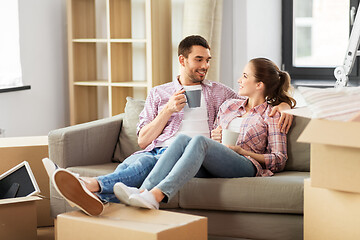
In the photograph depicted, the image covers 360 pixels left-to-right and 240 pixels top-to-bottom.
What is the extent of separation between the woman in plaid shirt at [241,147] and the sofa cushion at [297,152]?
106 mm

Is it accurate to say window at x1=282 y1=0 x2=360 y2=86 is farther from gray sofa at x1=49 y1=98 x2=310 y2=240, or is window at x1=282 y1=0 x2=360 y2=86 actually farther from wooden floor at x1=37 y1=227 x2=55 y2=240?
wooden floor at x1=37 y1=227 x2=55 y2=240

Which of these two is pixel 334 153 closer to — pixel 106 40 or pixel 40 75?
pixel 106 40

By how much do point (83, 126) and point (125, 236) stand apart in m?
1.02

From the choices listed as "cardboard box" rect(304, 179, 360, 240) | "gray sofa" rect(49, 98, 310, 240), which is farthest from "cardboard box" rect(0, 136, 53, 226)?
"cardboard box" rect(304, 179, 360, 240)

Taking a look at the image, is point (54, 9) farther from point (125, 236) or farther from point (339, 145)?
point (339, 145)

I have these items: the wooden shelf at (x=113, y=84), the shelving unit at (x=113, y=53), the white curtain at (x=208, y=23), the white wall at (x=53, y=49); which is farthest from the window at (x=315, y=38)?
the wooden shelf at (x=113, y=84)

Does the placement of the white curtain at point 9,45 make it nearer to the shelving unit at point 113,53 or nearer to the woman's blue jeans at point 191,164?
the shelving unit at point 113,53

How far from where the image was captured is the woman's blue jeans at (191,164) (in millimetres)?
2502

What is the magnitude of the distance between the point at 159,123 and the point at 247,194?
2.01 feet

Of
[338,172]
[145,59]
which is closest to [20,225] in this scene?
[338,172]

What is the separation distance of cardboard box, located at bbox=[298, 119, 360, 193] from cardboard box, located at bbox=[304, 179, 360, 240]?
11cm

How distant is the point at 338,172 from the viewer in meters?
2.05

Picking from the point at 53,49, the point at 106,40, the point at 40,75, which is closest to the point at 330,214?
the point at 106,40

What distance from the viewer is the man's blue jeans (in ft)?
8.62
